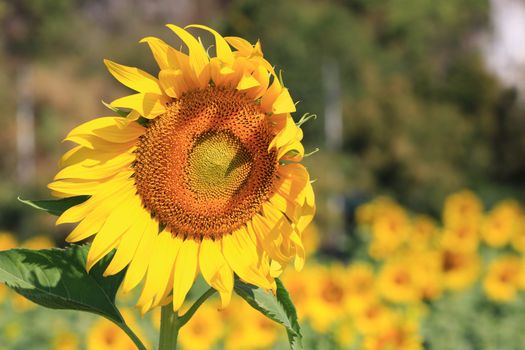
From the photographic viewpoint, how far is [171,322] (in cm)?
145

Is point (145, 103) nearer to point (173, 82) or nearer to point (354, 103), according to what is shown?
point (173, 82)

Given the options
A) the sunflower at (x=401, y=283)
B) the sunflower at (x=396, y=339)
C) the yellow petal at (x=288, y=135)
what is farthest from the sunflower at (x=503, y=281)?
the yellow petal at (x=288, y=135)

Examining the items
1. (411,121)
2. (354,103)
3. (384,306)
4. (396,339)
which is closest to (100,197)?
(396,339)

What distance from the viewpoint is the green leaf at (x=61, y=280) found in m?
1.41

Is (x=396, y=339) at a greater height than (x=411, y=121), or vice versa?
(x=411, y=121)

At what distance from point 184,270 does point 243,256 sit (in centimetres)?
10

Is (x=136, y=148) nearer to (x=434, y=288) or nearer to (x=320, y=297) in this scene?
(x=320, y=297)

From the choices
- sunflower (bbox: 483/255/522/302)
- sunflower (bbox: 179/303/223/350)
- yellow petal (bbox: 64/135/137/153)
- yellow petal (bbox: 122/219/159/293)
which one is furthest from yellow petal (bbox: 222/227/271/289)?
sunflower (bbox: 483/255/522/302)

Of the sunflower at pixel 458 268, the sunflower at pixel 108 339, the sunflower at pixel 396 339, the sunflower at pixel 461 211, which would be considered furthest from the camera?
the sunflower at pixel 461 211

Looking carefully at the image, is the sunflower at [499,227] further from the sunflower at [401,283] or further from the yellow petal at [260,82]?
the yellow petal at [260,82]

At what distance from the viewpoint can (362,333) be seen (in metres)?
3.89

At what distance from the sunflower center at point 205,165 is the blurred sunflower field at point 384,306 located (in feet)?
6.64

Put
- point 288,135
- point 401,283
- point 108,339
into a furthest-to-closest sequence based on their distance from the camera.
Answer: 1. point 401,283
2. point 108,339
3. point 288,135

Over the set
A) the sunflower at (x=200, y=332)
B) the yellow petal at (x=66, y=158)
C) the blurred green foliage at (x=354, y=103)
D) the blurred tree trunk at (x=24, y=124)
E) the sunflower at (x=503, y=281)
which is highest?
the blurred green foliage at (x=354, y=103)
